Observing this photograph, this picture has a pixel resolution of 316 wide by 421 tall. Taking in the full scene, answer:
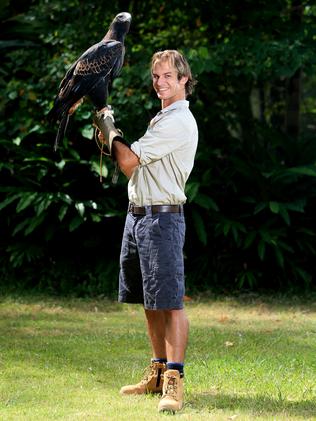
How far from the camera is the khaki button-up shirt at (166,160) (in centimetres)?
489

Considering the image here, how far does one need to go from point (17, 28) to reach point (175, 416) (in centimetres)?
754

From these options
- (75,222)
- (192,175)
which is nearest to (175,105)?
(75,222)

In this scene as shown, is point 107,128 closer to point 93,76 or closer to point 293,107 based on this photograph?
point 93,76

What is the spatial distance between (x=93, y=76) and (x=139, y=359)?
2.44 meters

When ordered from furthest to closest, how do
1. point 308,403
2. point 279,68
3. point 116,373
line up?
point 279,68, point 116,373, point 308,403

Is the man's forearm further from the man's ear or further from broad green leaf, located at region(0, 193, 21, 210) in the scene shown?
broad green leaf, located at region(0, 193, 21, 210)

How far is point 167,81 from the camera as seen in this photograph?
195 inches

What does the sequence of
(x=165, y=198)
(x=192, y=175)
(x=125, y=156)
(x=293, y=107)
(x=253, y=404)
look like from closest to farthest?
(x=125, y=156) → (x=165, y=198) → (x=253, y=404) → (x=192, y=175) → (x=293, y=107)

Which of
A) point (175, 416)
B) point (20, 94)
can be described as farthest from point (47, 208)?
point (175, 416)

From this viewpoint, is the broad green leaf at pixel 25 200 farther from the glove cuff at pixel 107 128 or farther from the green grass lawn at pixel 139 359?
the glove cuff at pixel 107 128

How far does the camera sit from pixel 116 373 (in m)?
6.02

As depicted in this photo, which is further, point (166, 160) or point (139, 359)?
point (139, 359)

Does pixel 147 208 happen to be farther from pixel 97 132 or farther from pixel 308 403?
pixel 308 403

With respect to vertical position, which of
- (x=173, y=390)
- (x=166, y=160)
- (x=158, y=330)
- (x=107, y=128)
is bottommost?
(x=173, y=390)
